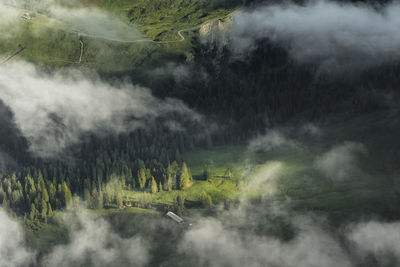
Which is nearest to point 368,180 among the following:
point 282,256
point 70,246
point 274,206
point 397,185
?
point 397,185

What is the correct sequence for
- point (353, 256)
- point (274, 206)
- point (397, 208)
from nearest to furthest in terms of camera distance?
point (353, 256), point (397, 208), point (274, 206)

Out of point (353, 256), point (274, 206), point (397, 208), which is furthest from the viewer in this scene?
point (274, 206)

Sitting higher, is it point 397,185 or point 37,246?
point 397,185

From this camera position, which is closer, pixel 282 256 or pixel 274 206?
pixel 282 256

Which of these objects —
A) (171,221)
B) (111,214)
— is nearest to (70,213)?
(111,214)

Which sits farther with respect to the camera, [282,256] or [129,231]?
[129,231]

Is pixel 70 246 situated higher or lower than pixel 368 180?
lower

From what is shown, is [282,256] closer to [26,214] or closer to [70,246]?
[70,246]

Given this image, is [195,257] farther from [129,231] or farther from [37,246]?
[37,246]
